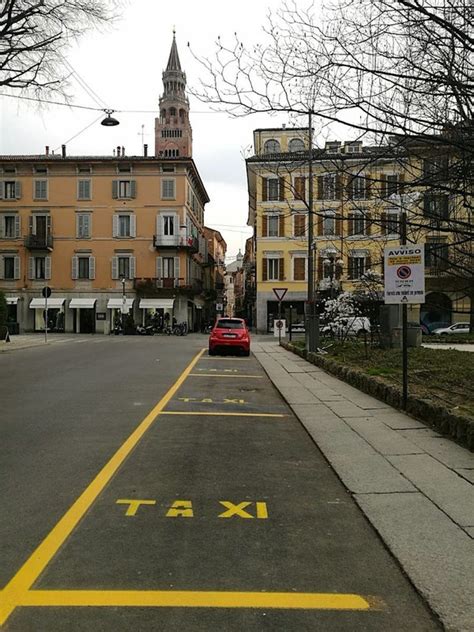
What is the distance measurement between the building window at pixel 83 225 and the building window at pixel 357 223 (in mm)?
47768

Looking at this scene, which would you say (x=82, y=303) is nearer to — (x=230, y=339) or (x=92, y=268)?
(x=92, y=268)

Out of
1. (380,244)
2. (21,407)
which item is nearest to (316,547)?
(21,407)

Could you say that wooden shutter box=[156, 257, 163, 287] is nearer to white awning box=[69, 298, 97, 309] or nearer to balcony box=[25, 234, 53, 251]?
white awning box=[69, 298, 97, 309]

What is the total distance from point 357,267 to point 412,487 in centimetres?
668

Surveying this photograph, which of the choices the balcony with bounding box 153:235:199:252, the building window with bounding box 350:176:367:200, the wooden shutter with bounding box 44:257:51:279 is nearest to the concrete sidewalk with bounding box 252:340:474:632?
the building window with bounding box 350:176:367:200

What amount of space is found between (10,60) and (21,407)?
12958 millimetres

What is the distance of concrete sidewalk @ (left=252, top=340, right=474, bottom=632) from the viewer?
138 inches

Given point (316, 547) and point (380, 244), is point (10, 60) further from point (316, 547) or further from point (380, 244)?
point (316, 547)

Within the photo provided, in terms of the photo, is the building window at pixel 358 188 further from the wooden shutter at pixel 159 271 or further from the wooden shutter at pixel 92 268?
the wooden shutter at pixel 92 268

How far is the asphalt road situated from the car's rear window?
1503 cm

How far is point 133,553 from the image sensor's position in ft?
12.6

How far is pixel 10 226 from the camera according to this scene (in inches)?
2181

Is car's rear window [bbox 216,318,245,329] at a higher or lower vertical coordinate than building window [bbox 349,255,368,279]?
lower

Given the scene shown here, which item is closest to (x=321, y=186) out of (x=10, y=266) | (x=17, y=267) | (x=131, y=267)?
(x=131, y=267)
